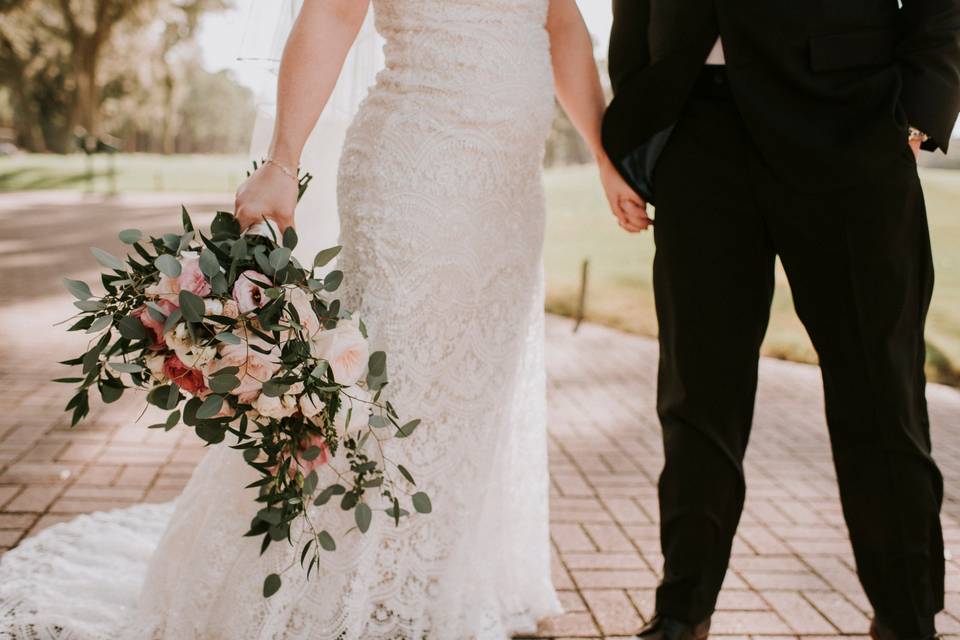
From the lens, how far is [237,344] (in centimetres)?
151

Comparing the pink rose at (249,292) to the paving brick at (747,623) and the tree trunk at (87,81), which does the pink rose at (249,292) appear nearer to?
the paving brick at (747,623)

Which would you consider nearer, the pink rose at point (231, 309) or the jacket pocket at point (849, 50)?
the pink rose at point (231, 309)

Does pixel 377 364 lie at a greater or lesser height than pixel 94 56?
lesser

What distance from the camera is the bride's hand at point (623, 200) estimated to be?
2.21 metres

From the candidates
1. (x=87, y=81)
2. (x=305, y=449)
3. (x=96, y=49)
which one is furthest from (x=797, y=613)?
(x=87, y=81)

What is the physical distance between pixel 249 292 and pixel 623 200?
3.58 feet

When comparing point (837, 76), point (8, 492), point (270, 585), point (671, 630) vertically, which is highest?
point (837, 76)

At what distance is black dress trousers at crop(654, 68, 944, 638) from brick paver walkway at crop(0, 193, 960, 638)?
545 millimetres

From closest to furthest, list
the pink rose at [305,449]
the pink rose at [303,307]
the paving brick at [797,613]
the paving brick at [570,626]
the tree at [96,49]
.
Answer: the pink rose at [303,307]
the pink rose at [305,449]
the paving brick at [570,626]
the paving brick at [797,613]
the tree at [96,49]

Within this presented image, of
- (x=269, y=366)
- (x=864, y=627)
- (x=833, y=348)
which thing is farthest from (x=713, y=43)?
(x=864, y=627)

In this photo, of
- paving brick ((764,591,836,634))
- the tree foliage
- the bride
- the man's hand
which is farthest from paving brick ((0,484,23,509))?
the tree foliage

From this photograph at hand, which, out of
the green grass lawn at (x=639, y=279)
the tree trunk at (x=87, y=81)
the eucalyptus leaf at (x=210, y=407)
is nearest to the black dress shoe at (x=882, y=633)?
the eucalyptus leaf at (x=210, y=407)

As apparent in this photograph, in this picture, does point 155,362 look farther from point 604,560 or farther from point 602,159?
point 604,560

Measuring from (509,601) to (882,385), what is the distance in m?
1.15
